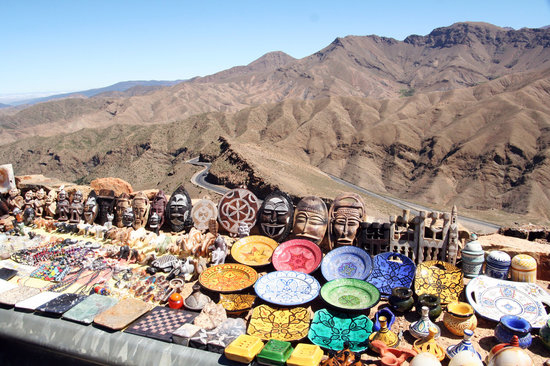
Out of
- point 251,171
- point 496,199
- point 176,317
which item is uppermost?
point 176,317

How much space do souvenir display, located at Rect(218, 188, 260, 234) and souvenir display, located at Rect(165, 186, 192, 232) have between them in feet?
2.92

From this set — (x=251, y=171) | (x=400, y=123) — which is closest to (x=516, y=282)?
(x=251, y=171)

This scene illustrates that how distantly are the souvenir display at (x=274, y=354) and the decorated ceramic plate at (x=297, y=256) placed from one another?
2.37 meters

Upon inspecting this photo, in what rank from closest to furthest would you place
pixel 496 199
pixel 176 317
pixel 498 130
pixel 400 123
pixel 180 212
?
1. pixel 176 317
2. pixel 180 212
3. pixel 496 199
4. pixel 498 130
5. pixel 400 123

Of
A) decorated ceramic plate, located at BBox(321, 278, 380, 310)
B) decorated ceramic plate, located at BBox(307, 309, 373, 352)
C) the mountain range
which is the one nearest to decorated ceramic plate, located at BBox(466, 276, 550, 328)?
decorated ceramic plate, located at BBox(321, 278, 380, 310)

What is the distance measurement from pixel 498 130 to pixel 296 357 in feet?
250

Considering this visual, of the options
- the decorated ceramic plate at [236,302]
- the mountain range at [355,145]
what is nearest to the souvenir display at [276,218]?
the decorated ceramic plate at [236,302]

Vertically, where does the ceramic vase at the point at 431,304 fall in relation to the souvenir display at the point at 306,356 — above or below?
above

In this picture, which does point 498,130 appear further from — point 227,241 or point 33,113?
point 33,113

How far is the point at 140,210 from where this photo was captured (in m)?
9.66

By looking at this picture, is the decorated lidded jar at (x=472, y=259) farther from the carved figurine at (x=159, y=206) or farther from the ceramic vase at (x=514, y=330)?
the carved figurine at (x=159, y=206)

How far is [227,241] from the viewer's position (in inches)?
336

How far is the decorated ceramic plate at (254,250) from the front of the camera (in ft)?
25.6

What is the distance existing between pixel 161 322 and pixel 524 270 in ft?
19.3
